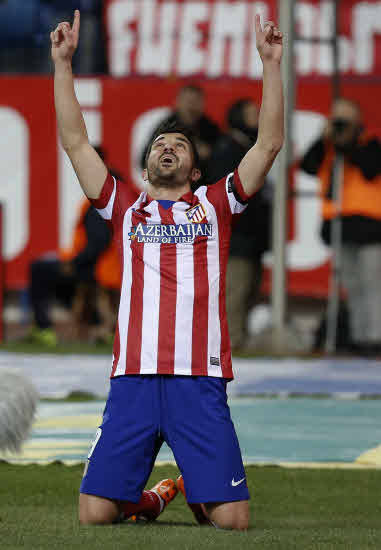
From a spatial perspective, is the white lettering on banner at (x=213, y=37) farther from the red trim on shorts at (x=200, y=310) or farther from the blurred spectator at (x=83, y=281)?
the red trim on shorts at (x=200, y=310)

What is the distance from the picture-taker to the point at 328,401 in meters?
7.98

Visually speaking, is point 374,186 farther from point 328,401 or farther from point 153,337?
point 153,337

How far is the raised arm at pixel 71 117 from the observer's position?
4418 millimetres

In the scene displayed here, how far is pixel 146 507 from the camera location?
14.4 feet

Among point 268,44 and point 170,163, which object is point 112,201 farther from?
point 268,44

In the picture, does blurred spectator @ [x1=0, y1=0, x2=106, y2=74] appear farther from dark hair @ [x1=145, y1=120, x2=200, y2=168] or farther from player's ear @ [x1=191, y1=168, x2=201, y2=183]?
player's ear @ [x1=191, y1=168, x2=201, y2=183]

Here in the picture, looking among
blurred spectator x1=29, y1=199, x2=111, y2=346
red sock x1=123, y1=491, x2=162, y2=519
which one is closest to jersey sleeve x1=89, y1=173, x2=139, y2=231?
red sock x1=123, y1=491, x2=162, y2=519

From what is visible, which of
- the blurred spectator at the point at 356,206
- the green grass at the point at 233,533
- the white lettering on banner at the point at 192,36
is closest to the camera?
the green grass at the point at 233,533

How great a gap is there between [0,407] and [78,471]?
1.74 ft

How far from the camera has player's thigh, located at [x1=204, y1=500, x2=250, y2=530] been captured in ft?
13.8

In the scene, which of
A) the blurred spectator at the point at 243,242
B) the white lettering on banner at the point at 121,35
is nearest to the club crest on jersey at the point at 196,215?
the blurred spectator at the point at 243,242

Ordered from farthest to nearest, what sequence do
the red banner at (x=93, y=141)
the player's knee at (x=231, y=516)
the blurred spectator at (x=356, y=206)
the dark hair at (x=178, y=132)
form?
the red banner at (x=93, y=141), the blurred spectator at (x=356, y=206), the dark hair at (x=178, y=132), the player's knee at (x=231, y=516)

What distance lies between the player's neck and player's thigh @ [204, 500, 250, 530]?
39.5 inches

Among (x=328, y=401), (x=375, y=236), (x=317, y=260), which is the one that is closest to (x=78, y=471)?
(x=328, y=401)
